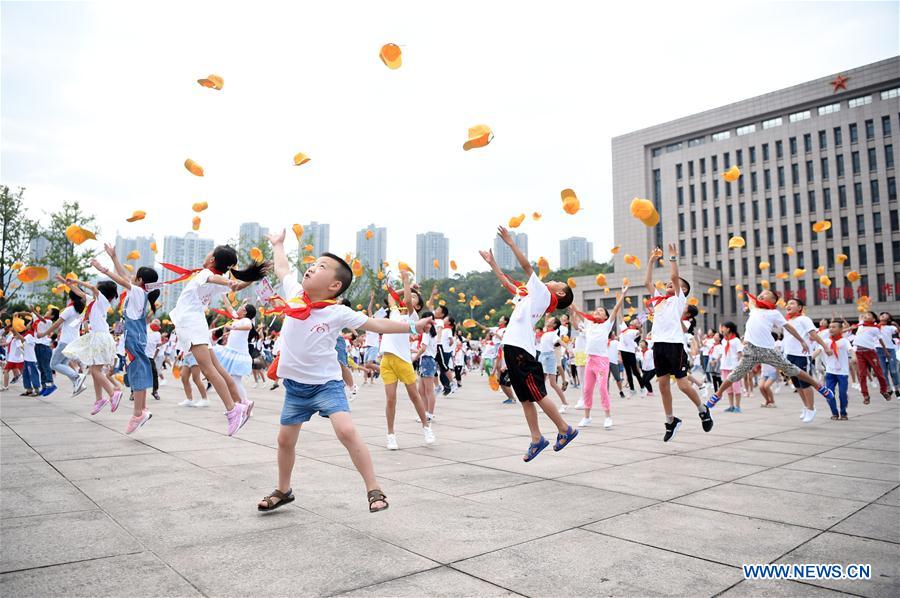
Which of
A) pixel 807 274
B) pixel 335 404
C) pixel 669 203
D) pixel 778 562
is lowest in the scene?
pixel 778 562

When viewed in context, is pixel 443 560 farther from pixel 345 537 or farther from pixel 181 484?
pixel 181 484

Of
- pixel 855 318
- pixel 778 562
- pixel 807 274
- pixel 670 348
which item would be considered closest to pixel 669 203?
pixel 807 274

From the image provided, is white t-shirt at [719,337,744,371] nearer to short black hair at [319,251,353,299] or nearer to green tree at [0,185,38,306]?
short black hair at [319,251,353,299]

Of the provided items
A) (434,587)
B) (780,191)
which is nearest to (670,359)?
(434,587)

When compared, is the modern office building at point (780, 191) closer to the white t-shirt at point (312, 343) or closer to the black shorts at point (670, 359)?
the black shorts at point (670, 359)

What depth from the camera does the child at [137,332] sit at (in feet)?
21.5

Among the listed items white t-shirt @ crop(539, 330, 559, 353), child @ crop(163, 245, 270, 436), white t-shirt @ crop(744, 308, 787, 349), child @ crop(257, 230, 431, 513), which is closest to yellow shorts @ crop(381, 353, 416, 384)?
child @ crop(163, 245, 270, 436)

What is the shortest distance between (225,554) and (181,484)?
1687 millimetres

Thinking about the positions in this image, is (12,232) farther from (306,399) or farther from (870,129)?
(870,129)

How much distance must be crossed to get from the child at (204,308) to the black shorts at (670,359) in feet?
15.3

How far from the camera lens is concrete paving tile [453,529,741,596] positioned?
2578 mm

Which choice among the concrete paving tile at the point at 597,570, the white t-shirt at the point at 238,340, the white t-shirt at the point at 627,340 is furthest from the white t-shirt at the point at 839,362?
the white t-shirt at the point at 238,340

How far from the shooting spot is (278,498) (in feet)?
12.2

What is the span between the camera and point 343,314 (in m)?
3.85
